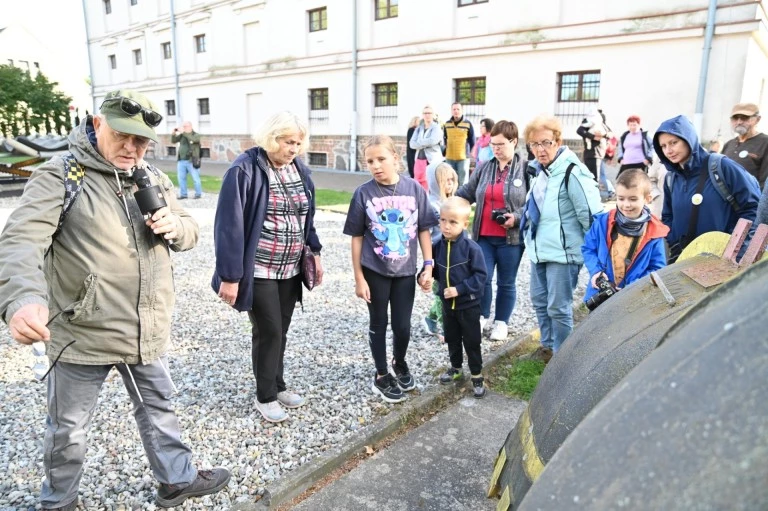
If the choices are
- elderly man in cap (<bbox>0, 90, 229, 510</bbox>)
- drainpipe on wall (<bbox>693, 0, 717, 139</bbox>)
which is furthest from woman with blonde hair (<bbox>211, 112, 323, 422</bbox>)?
drainpipe on wall (<bbox>693, 0, 717, 139</bbox>)

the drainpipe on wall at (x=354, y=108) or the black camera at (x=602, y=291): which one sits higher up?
the drainpipe on wall at (x=354, y=108)

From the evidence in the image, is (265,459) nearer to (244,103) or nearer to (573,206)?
(573,206)

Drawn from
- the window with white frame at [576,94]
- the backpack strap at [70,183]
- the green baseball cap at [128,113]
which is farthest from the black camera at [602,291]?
the window with white frame at [576,94]

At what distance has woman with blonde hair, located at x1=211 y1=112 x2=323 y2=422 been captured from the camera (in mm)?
3109

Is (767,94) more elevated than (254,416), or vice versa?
(767,94)

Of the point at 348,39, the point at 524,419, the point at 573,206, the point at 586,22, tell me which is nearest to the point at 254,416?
the point at 524,419

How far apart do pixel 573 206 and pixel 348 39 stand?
1879 centimetres

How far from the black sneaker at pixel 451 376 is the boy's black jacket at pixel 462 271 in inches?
22.7

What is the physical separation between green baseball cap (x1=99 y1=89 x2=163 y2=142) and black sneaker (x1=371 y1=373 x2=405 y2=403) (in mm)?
2300

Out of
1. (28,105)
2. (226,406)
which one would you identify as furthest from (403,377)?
(28,105)

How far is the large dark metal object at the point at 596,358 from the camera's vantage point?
4.70 feet

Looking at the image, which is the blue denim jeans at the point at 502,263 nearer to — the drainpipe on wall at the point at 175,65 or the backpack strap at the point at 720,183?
the backpack strap at the point at 720,183

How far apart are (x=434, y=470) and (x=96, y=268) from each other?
2082 mm

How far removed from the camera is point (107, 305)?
2330 millimetres
